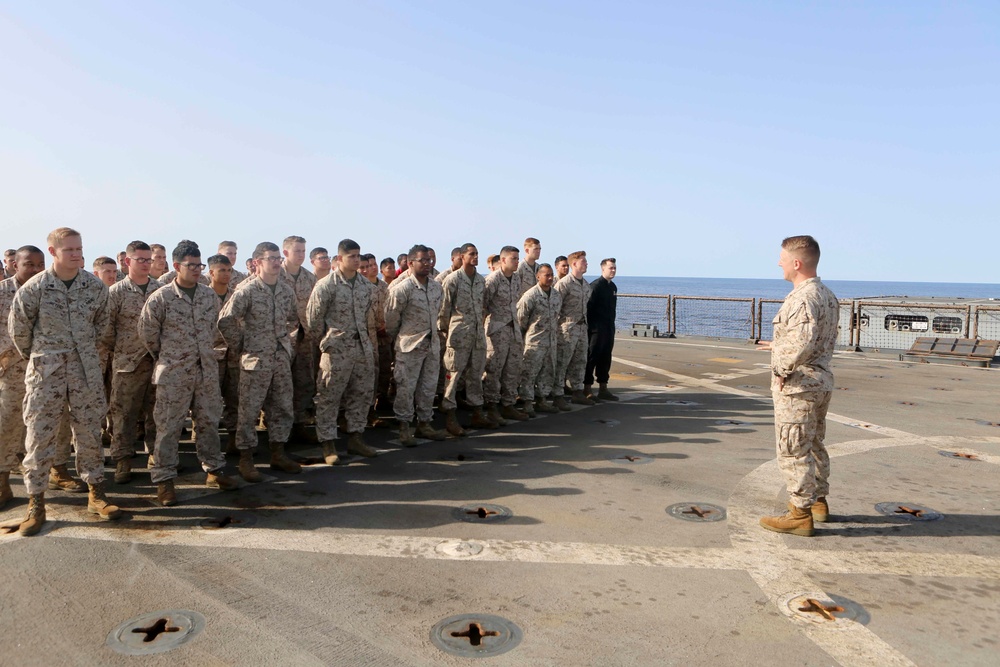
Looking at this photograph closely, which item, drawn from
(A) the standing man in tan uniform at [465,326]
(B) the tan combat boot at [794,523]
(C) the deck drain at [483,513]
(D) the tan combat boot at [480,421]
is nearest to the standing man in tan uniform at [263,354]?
(C) the deck drain at [483,513]

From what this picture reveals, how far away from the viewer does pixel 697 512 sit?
481cm

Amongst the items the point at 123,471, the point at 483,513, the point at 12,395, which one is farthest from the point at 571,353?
the point at 12,395

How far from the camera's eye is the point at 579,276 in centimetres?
888

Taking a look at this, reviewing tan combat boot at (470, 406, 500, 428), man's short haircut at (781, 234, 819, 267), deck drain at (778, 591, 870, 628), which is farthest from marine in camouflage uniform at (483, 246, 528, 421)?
deck drain at (778, 591, 870, 628)

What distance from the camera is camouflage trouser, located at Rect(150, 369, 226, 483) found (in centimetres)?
502

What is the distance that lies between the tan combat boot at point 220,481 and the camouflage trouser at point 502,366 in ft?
11.1

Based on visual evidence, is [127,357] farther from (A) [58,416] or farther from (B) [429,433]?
(B) [429,433]

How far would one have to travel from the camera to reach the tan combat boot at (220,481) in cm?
536

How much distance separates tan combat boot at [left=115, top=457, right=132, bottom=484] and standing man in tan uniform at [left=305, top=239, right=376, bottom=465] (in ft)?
5.22

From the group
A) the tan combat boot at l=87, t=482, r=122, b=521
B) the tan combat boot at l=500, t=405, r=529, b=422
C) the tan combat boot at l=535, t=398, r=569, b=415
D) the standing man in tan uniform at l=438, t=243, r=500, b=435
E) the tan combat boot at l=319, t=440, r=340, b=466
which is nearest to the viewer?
the tan combat boot at l=87, t=482, r=122, b=521

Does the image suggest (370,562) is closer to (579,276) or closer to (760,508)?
(760,508)

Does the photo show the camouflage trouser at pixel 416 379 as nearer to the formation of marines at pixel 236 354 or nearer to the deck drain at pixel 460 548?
the formation of marines at pixel 236 354

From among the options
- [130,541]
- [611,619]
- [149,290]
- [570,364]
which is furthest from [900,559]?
[149,290]

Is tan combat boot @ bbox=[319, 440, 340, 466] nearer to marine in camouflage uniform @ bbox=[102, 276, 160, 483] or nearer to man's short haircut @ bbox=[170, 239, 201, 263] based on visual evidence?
marine in camouflage uniform @ bbox=[102, 276, 160, 483]
